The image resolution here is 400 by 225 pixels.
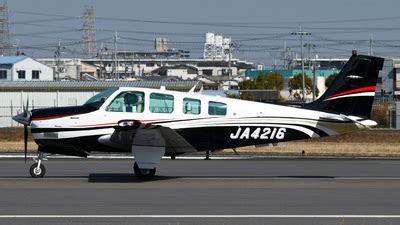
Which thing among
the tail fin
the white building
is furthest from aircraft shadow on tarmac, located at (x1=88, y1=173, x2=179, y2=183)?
the white building

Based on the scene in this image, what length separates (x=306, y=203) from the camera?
14.5 m

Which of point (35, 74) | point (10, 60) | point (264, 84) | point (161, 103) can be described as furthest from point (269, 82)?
point (161, 103)

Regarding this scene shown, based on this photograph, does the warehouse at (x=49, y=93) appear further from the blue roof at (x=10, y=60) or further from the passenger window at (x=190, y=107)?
the passenger window at (x=190, y=107)

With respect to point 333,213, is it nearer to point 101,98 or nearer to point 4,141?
point 101,98

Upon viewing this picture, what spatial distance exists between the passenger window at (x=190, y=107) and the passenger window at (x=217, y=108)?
0.91ft

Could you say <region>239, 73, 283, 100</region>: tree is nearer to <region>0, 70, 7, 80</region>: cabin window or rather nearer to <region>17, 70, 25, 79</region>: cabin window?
<region>17, 70, 25, 79</region>: cabin window

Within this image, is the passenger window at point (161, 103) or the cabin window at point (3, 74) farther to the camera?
the cabin window at point (3, 74)

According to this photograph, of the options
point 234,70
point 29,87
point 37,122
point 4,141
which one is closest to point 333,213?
point 37,122

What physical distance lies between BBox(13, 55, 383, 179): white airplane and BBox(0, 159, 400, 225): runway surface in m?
0.73

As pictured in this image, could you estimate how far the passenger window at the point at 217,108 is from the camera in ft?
61.7

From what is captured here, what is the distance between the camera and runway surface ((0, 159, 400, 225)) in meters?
12.9

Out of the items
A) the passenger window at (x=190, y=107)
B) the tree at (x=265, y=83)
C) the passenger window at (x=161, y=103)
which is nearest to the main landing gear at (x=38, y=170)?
the passenger window at (x=161, y=103)

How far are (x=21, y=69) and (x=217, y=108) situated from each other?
70920 millimetres

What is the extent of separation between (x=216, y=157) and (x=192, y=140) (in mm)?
8756
